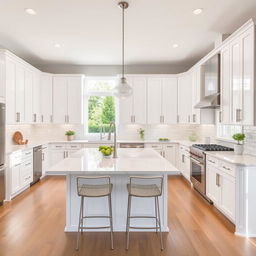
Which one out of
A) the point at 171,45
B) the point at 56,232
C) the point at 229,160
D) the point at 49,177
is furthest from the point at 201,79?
the point at 49,177

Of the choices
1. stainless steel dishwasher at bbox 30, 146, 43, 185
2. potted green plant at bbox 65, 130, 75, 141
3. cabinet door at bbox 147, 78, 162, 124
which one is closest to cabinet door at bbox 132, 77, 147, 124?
cabinet door at bbox 147, 78, 162, 124

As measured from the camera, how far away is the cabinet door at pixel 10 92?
4.30 m

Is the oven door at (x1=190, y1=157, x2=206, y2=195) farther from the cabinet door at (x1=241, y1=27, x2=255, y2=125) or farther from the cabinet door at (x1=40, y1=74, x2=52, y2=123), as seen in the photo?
the cabinet door at (x1=40, y1=74, x2=52, y2=123)

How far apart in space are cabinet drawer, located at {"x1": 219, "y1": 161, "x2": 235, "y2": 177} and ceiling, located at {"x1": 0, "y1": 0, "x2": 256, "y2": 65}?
231 centimetres

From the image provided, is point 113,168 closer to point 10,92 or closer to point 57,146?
point 10,92

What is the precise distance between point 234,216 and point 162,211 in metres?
0.97

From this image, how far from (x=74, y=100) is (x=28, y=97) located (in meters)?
1.29

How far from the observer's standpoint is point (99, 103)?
6.76m

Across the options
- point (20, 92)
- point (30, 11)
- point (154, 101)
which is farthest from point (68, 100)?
point (30, 11)

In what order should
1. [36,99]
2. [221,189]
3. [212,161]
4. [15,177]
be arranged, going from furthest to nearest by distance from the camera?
[36,99] → [15,177] → [212,161] → [221,189]

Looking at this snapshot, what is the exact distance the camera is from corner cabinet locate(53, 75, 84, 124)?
628 centimetres

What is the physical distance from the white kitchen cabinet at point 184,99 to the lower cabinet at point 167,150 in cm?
81

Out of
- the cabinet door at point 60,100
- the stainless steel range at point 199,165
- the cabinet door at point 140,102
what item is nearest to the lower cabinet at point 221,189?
the stainless steel range at point 199,165

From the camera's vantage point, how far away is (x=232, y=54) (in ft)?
11.9
